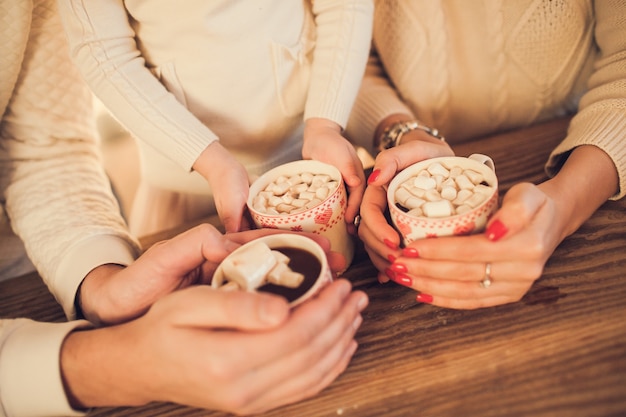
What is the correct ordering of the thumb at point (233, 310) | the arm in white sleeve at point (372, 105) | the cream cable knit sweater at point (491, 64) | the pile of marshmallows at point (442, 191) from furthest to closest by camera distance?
the arm in white sleeve at point (372, 105) < the cream cable knit sweater at point (491, 64) < the pile of marshmallows at point (442, 191) < the thumb at point (233, 310)

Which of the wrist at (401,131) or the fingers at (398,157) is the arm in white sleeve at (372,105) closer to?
the wrist at (401,131)

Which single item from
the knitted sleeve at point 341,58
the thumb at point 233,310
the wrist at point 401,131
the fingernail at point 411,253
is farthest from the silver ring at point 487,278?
the knitted sleeve at point 341,58

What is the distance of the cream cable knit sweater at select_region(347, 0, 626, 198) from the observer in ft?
3.49

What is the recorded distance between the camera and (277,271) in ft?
2.27

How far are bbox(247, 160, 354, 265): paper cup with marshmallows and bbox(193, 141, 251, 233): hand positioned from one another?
0.19 ft

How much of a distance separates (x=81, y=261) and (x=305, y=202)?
20.0 inches

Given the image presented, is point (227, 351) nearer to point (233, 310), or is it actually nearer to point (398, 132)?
point (233, 310)

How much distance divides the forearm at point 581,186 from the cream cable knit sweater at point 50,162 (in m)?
0.89

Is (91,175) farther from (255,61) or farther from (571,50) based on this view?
(571,50)

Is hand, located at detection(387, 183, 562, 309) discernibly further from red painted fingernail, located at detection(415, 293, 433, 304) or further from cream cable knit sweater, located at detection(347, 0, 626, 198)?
cream cable knit sweater, located at detection(347, 0, 626, 198)

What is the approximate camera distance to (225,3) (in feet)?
3.40

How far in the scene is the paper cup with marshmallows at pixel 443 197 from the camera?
70 centimetres

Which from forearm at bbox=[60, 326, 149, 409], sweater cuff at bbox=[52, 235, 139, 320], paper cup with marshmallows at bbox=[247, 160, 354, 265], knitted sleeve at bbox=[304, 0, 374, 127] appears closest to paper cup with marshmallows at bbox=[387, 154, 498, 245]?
paper cup with marshmallows at bbox=[247, 160, 354, 265]

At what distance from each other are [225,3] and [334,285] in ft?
2.47
